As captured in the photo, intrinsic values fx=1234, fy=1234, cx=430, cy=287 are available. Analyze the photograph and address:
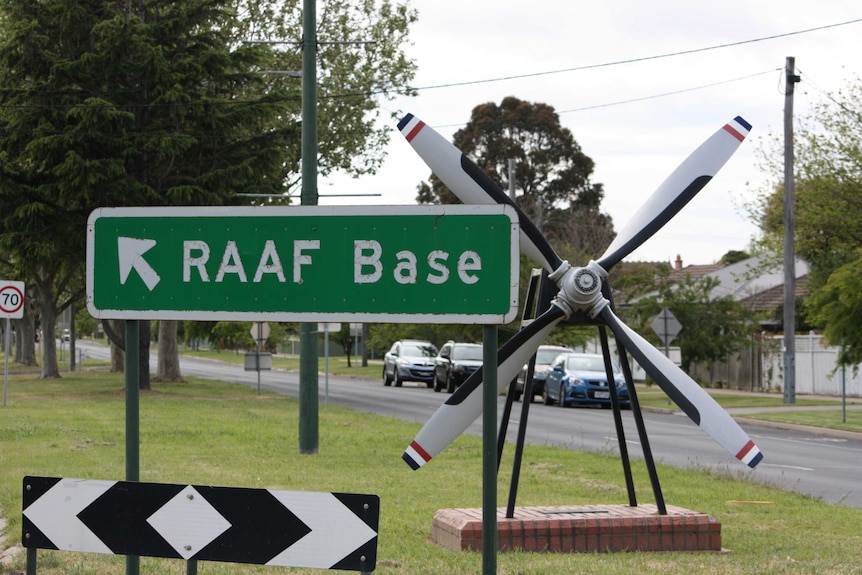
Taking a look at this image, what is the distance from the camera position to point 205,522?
5031mm

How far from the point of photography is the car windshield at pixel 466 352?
38531mm

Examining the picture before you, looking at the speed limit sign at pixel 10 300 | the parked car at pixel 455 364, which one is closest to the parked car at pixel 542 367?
the parked car at pixel 455 364

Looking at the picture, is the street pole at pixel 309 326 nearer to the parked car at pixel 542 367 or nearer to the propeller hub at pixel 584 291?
the propeller hub at pixel 584 291

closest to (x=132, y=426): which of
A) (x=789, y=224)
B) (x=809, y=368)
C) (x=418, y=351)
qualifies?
(x=789, y=224)

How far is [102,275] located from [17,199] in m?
25.2

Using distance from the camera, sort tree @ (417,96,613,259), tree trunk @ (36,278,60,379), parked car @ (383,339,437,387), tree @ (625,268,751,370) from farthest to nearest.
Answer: tree @ (417,96,613,259), parked car @ (383,339,437,387), tree trunk @ (36,278,60,379), tree @ (625,268,751,370)

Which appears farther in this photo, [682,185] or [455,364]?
[455,364]

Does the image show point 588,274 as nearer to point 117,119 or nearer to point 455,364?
point 117,119

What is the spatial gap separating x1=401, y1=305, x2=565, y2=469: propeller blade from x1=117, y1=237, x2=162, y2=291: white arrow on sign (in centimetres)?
223

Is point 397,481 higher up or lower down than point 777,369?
lower down

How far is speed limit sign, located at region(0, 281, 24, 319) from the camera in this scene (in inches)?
1020

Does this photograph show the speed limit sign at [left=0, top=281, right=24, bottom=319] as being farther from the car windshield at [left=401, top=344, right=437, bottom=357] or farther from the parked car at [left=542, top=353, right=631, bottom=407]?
the car windshield at [left=401, top=344, right=437, bottom=357]

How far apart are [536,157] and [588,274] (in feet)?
172

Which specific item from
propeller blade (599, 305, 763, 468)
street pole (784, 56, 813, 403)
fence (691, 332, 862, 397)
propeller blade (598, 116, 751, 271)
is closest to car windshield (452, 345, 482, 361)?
fence (691, 332, 862, 397)
